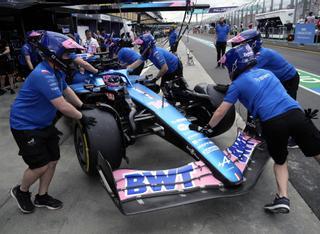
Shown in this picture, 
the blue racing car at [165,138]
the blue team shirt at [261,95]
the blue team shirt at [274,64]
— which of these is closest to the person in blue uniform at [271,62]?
the blue team shirt at [274,64]

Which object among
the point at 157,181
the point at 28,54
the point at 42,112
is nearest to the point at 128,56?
the point at 28,54

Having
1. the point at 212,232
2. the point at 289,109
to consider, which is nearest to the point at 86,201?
the point at 212,232

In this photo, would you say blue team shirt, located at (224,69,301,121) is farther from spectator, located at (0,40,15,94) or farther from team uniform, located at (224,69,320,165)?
spectator, located at (0,40,15,94)

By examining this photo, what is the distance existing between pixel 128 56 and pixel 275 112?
15.2 ft

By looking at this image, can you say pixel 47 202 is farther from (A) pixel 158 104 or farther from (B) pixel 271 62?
(B) pixel 271 62

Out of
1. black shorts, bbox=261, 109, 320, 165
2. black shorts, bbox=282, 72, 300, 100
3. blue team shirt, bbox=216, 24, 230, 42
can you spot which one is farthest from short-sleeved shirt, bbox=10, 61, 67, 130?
blue team shirt, bbox=216, 24, 230, 42

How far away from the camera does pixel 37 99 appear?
288cm

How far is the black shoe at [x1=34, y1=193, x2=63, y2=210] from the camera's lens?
320 cm

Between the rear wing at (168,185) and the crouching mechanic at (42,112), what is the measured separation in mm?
579

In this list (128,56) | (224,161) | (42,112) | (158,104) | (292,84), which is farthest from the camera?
(128,56)

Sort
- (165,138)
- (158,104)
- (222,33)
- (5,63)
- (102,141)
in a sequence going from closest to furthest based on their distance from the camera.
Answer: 1. (102,141)
2. (165,138)
3. (158,104)
4. (5,63)
5. (222,33)

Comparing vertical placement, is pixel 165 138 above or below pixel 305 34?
above

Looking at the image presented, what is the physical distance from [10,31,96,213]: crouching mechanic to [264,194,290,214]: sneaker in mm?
1885

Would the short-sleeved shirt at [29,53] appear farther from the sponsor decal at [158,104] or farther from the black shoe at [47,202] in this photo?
the black shoe at [47,202]
